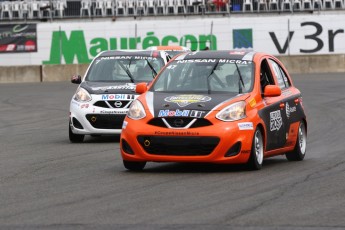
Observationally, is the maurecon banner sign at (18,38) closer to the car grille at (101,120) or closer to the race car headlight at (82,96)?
the race car headlight at (82,96)

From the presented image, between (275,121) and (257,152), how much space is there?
790mm

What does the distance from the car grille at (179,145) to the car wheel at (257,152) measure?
1.60 ft

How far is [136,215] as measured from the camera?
336 inches

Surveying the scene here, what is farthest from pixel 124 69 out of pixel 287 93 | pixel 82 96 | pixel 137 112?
pixel 137 112

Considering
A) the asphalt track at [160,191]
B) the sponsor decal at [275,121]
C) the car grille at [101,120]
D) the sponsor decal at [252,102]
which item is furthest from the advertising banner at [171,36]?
the sponsor decal at [252,102]

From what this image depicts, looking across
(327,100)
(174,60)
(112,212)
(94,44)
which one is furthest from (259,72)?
(94,44)

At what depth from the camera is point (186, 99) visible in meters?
12.1

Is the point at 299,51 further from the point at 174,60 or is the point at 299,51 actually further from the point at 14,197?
the point at 14,197

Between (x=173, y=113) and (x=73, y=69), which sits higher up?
(x=173, y=113)

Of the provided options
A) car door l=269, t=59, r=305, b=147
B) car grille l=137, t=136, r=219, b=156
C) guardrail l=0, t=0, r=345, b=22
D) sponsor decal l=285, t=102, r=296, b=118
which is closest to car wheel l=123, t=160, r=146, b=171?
car grille l=137, t=136, r=219, b=156

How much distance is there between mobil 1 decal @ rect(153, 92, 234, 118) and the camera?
465 inches

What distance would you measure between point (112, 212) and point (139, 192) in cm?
144

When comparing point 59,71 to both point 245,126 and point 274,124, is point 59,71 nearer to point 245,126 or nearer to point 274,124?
point 274,124

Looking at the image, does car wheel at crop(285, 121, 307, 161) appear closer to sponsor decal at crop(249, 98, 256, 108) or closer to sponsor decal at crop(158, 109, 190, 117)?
sponsor decal at crop(249, 98, 256, 108)
